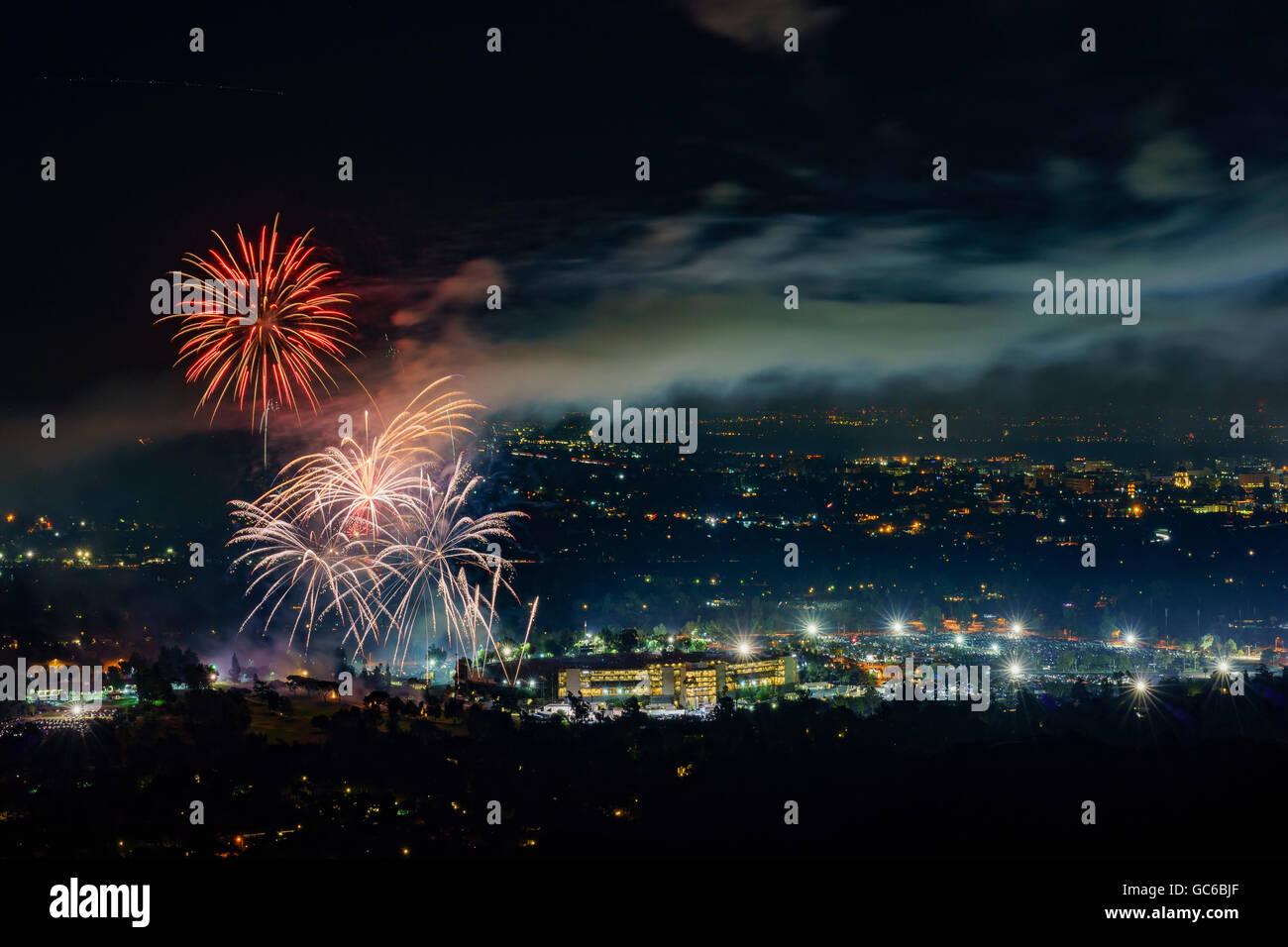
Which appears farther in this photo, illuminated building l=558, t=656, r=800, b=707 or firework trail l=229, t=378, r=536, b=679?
illuminated building l=558, t=656, r=800, b=707

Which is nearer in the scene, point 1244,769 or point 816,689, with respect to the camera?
point 1244,769

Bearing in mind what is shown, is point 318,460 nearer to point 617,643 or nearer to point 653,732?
point 653,732

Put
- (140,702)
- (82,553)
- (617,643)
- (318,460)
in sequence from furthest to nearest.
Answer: (82,553) → (617,643) → (140,702) → (318,460)

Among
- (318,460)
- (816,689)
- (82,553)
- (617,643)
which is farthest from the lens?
(82,553)

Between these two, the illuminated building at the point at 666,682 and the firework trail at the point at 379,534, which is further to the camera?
the illuminated building at the point at 666,682

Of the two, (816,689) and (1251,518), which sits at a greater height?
(1251,518)
